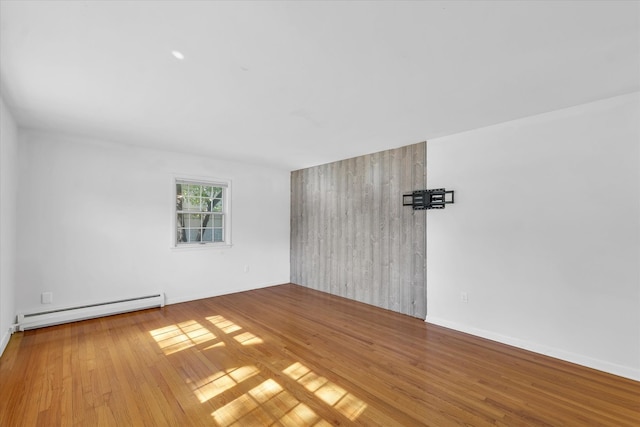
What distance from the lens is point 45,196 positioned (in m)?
3.49

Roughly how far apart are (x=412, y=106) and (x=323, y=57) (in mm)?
1168

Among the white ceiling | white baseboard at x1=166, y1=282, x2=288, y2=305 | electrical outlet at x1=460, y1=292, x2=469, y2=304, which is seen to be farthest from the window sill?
electrical outlet at x1=460, y1=292, x2=469, y2=304

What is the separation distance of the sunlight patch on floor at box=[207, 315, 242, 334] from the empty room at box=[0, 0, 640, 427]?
42mm

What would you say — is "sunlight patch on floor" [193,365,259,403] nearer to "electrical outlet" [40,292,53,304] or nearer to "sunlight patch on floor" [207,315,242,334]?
"sunlight patch on floor" [207,315,242,334]

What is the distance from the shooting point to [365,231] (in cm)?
448

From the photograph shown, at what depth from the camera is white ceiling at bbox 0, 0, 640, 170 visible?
1.49 meters

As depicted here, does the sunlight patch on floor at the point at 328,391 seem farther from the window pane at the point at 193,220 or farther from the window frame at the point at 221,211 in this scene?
the window pane at the point at 193,220

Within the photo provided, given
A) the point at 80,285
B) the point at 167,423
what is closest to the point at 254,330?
the point at 167,423

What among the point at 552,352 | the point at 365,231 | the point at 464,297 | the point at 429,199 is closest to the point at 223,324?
the point at 365,231

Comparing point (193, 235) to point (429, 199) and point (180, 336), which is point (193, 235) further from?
point (429, 199)

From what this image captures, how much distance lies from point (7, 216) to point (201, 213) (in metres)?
2.31

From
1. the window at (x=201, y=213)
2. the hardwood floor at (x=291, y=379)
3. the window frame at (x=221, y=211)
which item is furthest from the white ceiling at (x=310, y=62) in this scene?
the hardwood floor at (x=291, y=379)

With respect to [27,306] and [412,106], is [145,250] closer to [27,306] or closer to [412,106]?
[27,306]

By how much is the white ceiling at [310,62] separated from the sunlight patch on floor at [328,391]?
2441 mm
